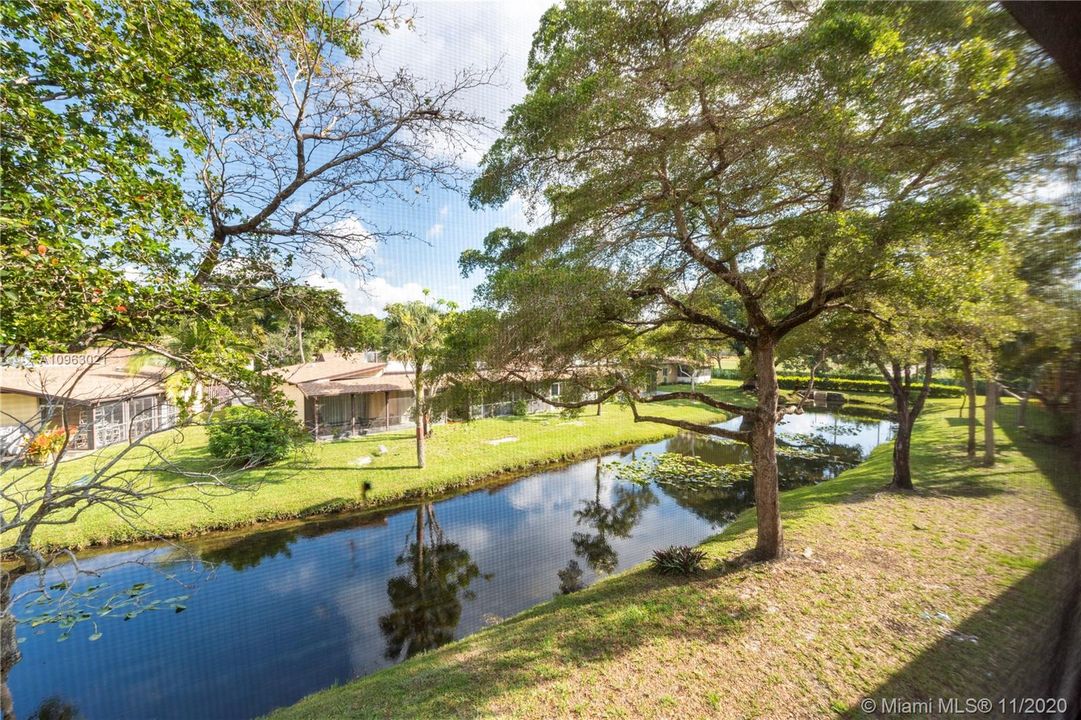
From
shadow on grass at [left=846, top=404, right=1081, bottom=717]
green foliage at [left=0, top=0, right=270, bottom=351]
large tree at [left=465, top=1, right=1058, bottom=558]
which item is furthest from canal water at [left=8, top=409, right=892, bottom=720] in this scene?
shadow on grass at [left=846, top=404, right=1081, bottom=717]

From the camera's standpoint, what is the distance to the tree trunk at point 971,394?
3.10ft

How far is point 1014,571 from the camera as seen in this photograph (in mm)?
853

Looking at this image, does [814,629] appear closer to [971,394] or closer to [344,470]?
[971,394]

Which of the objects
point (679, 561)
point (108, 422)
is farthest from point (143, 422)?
point (679, 561)

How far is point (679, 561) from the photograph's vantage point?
2.90m

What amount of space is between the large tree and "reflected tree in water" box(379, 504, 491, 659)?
2585mm

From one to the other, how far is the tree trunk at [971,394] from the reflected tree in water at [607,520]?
3440mm

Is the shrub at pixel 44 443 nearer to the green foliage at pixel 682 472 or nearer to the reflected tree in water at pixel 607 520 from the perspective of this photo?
the reflected tree in water at pixel 607 520

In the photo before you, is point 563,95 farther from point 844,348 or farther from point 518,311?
point 844,348

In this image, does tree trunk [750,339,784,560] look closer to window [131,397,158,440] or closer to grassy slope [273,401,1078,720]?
grassy slope [273,401,1078,720]

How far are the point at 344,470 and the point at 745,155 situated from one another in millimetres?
6448

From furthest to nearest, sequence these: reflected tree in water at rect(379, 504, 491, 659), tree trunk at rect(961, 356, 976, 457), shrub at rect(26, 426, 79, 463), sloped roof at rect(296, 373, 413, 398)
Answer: sloped roof at rect(296, 373, 413, 398)
reflected tree in water at rect(379, 504, 491, 659)
shrub at rect(26, 426, 79, 463)
tree trunk at rect(961, 356, 976, 457)

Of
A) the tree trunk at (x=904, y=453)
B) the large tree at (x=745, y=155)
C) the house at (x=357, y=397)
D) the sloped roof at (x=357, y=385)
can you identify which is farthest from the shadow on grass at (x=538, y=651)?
the house at (x=357, y=397)

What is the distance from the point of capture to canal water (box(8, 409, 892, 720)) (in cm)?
247
